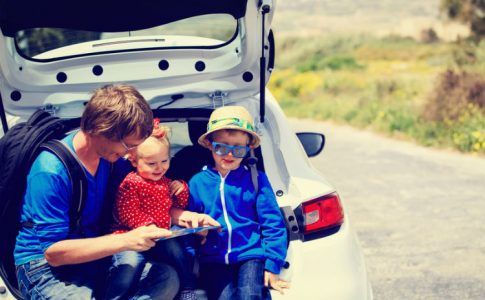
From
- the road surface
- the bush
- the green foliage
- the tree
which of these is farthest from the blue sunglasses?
the green foliage

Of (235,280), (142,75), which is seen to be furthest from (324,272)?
(142,75)

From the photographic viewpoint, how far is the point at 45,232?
7.97 feet

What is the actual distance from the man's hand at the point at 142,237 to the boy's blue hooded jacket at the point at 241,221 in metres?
0.49

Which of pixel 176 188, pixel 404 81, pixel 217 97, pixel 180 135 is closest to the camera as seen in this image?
pixel 176 188

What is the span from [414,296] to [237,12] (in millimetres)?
2626

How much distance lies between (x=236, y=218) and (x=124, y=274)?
0.57 meters

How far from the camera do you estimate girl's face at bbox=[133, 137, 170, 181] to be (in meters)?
2.89

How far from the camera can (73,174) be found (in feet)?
8.13

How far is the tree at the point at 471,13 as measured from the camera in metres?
22.0

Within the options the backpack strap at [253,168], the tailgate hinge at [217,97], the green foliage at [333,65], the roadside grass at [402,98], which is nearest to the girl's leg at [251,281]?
the backpack strap at [253,168]

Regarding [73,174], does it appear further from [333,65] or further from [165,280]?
[333,65]

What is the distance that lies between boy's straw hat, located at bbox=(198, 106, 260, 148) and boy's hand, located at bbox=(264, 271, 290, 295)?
0.61 meters

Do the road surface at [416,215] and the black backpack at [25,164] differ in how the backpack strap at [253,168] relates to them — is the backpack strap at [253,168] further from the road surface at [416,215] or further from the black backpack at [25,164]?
the road surface at [416,215]

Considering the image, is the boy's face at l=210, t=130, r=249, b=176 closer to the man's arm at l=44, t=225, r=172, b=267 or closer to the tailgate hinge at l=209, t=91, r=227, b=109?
the tailgate hinge at l=209, t=91, r=227, b=109
